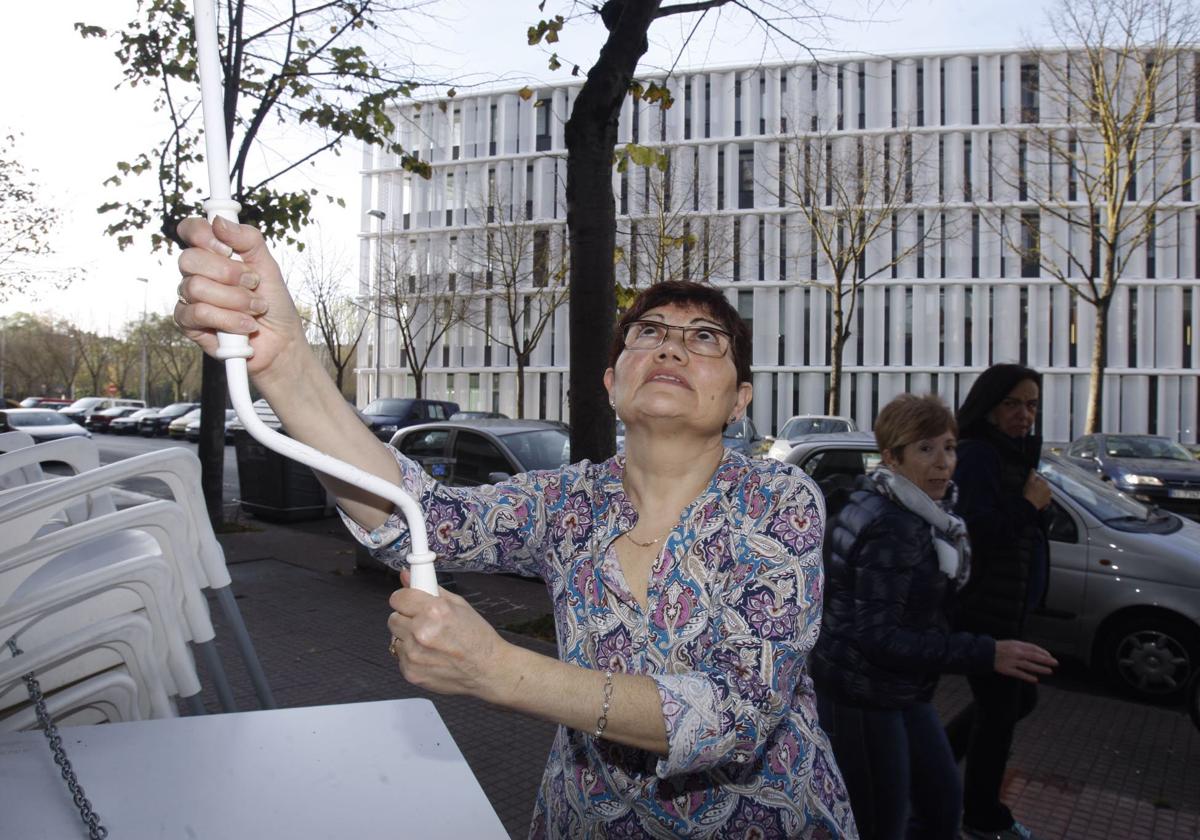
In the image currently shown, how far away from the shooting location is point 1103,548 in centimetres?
616

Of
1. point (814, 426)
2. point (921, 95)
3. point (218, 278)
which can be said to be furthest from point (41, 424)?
point (921, 95)


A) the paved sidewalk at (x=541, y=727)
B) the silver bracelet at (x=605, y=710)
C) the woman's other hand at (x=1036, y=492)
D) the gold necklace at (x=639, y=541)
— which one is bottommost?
the paved sidewalk at (x=541, y=727)

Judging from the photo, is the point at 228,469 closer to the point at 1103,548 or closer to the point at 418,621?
the point at 1103,548

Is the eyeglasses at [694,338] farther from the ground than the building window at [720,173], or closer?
closer

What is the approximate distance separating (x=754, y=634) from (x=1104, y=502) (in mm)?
6220

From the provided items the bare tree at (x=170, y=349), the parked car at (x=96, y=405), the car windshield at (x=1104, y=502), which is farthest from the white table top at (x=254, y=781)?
the bare tree at (x=170, y=349)

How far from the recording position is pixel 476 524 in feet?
6.15

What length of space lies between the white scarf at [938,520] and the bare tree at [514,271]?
88.6ft

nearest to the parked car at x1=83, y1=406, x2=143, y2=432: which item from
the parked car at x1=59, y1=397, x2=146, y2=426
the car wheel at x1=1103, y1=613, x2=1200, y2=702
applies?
the parked car at x1=59, y1=397, x2=146, y2=426

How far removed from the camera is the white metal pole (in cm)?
101

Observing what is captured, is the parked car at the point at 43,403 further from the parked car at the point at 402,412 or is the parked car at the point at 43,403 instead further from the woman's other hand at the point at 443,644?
the woman's other hand at the point at 443,644

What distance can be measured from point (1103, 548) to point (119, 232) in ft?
39.7

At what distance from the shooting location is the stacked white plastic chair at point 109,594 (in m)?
2.21

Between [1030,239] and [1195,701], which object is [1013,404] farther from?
[1030,239]
